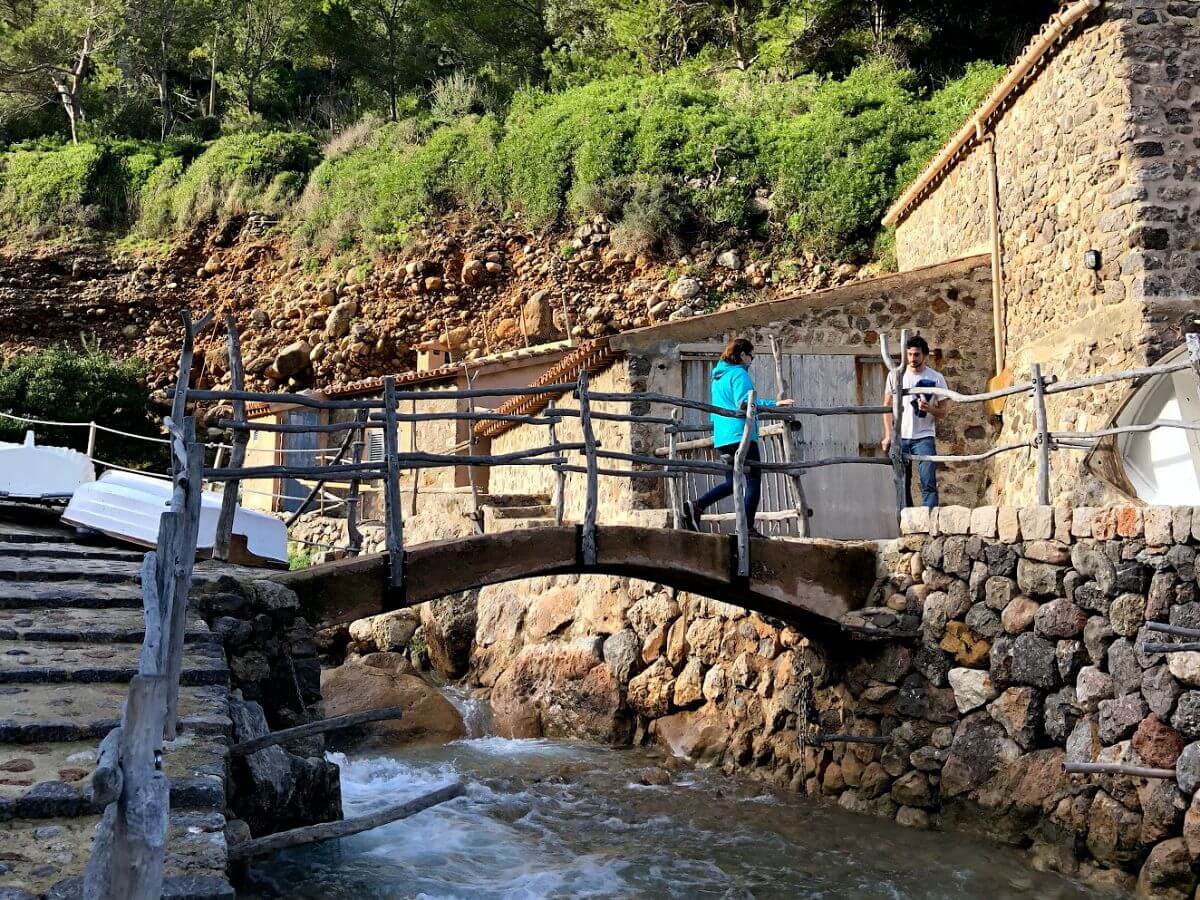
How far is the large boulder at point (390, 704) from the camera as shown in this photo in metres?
9.77

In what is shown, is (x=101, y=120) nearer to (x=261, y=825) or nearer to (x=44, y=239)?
(x=44, y=239)

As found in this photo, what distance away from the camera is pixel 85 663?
489cm

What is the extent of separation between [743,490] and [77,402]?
55.5 ft

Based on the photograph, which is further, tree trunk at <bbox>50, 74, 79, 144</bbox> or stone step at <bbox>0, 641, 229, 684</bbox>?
tree trunk at <bbox>50, 74, 79, 144</bbox>

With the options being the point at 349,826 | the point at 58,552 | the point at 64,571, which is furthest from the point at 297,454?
the point at 349,826

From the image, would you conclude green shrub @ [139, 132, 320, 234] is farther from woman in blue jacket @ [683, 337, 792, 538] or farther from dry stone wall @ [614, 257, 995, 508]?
woman in blue jacket @ [683, 337, 792, 538]

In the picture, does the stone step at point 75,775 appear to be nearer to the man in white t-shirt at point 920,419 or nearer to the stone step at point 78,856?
the stone step at point 78,856

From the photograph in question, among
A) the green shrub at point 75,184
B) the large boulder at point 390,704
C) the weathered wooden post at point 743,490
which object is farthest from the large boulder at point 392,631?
the green shrub at point 75,184

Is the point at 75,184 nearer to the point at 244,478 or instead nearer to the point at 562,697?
the point at 562,697

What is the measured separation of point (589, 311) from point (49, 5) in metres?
20.0

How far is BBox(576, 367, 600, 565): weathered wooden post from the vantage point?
24.2ft

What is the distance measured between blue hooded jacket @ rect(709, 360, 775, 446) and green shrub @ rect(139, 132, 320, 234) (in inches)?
775

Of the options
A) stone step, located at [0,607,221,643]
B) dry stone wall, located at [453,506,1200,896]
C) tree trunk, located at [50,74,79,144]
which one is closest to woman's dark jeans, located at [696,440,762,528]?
dry stone wall, located at [453,506,1200,896]

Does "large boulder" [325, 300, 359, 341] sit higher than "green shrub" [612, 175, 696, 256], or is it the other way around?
"green shrub" [612, 175, 696, 256]
